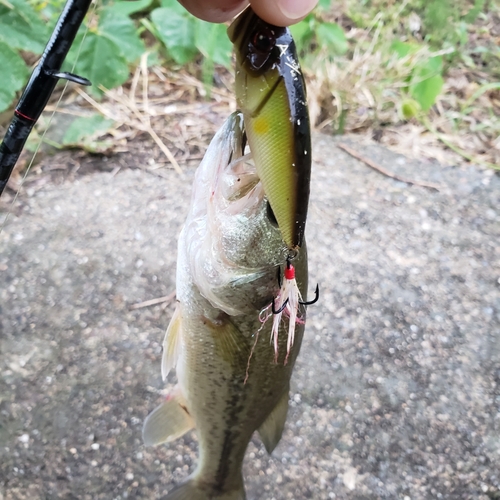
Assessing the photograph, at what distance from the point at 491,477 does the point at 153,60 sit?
2653 millimetres

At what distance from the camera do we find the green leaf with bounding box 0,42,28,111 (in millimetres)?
→ 1411

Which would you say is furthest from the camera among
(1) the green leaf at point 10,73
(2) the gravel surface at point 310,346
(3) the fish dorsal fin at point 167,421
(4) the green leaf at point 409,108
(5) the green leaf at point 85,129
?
(4) the green leaf at point 409,108

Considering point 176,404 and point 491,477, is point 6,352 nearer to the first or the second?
point 176,404

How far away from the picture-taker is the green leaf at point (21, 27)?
145cm

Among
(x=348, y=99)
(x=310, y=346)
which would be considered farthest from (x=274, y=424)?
(x=348, y=99)

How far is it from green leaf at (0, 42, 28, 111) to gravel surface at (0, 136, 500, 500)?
30.9 inches

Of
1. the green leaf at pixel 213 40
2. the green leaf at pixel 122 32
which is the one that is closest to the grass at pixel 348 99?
the green leaf at pixel 213 40

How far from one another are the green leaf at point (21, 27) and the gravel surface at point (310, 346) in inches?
34.8

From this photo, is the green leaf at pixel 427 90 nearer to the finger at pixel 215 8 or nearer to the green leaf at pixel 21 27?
the green leaf at pixel 21 27

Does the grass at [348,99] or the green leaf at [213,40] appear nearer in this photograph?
the green leaf at [213,40]

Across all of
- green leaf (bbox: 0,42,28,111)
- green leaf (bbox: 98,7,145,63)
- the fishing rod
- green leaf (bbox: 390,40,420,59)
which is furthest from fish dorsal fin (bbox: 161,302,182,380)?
green leaf (bbox: 390,40,420,59)

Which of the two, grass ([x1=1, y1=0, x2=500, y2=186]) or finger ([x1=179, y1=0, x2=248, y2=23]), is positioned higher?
finger ([x1=179, y1=0, x2=248, y2=23])

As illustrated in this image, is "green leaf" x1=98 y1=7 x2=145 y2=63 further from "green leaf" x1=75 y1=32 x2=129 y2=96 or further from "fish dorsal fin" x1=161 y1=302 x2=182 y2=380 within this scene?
"fish dorsal fin" x1=161 y1=302 x2=182 y2=380

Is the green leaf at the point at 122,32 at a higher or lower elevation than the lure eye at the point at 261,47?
lower
